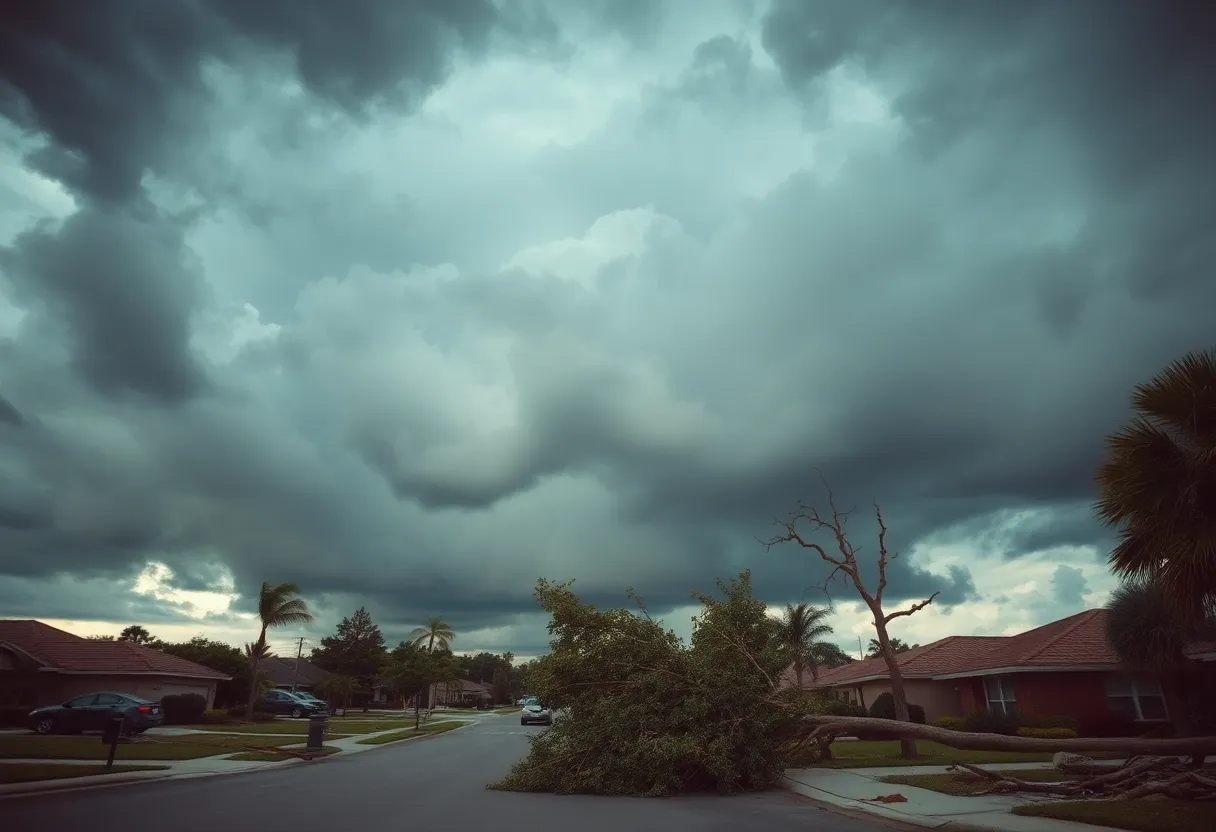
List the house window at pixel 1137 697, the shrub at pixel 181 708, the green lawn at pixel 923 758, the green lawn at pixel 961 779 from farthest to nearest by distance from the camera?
the shrub at pixel 181 708
the house window at pixel 1137 697
the green lawn at pixel 923 758
the green lawn at pixel 961 779

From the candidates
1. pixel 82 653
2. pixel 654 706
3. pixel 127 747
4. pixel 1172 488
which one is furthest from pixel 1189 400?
pixel 82 653

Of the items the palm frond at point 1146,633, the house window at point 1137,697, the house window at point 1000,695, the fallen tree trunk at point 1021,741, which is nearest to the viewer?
the fallen tree trunk at point 1021,741

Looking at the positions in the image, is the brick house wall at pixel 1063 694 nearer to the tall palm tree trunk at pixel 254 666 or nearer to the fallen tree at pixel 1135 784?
the fallen tree at pixel 1135 784

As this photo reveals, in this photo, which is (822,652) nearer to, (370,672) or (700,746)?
(700,746)

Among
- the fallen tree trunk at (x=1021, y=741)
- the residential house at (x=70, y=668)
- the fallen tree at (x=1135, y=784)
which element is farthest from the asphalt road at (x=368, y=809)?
the residential house at (x=70, y=668)

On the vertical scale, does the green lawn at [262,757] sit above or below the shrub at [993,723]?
below

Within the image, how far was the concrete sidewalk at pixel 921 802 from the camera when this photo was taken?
988cm

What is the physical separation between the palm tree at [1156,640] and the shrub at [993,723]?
4.61 m

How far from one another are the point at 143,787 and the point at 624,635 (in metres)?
9.89

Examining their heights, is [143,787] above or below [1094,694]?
below

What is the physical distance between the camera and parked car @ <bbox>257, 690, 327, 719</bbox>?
1980 inches

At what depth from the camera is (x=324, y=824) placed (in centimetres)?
998

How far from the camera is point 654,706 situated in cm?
1619

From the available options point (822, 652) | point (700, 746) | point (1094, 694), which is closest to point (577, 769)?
point (700, 746)
